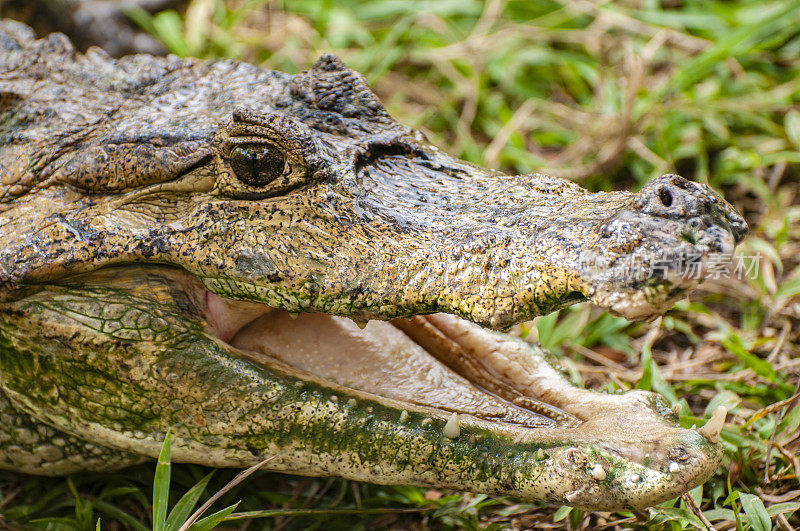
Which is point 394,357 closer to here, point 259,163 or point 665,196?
point 259,163

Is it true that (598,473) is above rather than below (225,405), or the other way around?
above

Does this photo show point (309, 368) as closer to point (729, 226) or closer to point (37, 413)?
point (37, 413)

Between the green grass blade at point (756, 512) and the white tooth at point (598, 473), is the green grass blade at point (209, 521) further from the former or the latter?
the green grass blade at point (756, 512)

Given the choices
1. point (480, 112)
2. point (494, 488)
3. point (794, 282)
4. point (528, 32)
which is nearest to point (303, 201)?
point (494, 488)

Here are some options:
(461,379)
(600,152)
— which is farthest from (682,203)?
(600,152)

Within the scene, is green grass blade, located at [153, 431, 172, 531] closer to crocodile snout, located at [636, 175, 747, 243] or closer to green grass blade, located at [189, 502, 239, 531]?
green grass blade, located at [189, 502, 239, 531]

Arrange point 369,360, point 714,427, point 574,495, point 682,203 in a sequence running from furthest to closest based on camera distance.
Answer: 1. point 369,360
2. point 714,427
3. point 574,495
4. point 682,203
